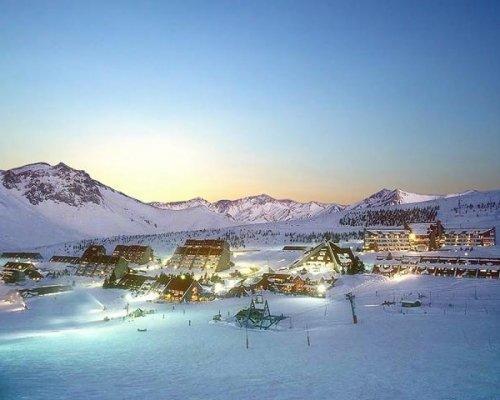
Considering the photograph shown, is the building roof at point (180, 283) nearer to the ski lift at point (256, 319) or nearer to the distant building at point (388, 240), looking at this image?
the ski lift at point (256, 319)

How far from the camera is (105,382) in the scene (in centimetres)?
2738

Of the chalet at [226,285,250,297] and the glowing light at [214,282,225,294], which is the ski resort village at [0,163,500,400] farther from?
the glowing light at [214,282,225,294]

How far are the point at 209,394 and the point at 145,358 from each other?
1017 centimetres

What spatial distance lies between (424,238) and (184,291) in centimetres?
8218

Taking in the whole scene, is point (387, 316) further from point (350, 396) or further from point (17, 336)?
point (17, 336)

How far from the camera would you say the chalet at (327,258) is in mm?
89125

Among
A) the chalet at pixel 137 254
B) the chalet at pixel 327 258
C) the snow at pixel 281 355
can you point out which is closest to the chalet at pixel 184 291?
the snow at pixel 281 355

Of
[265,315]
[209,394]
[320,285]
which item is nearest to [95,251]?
[320,285]

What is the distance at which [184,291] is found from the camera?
A: 67188mm

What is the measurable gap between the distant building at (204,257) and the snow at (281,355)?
163 ft

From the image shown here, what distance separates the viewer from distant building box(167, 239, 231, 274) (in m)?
106

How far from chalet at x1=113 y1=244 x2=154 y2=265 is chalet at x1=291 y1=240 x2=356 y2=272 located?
5121 cm

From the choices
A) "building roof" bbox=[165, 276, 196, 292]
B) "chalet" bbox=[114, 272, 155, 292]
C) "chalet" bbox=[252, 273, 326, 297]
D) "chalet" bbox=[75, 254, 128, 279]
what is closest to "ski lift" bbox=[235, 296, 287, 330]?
"chalet" bbox=[252, 273, 326, 297]

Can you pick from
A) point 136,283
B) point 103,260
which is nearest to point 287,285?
point 136,283
